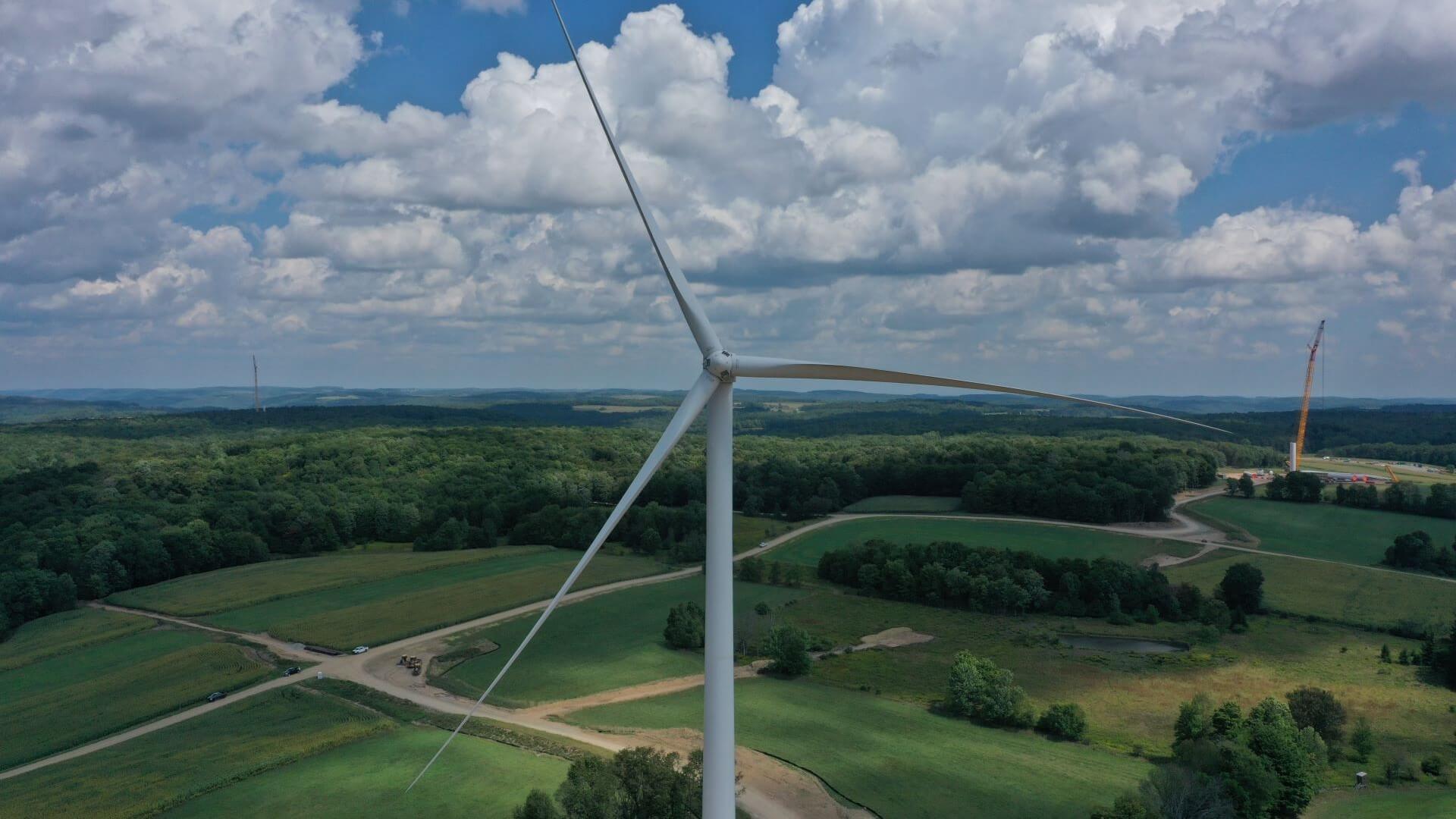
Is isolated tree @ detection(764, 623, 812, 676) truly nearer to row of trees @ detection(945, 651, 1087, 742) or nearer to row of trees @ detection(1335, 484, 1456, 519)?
row of trees @ detection(945, 651, 1087, 742)

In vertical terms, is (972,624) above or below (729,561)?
below

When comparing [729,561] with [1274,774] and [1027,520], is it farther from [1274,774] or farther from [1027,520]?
[1027,520]

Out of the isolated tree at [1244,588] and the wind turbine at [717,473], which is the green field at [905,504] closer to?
the isolated tree at [1244,588]

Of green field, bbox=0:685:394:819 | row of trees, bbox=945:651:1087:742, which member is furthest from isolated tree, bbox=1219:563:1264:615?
green field, bbox=0:685:394:819

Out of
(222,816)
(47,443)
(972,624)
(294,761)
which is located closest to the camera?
(222,816)

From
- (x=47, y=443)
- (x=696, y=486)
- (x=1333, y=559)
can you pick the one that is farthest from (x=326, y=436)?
(x=1333, y=559)

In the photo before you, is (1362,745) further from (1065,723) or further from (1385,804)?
(1065,723)
